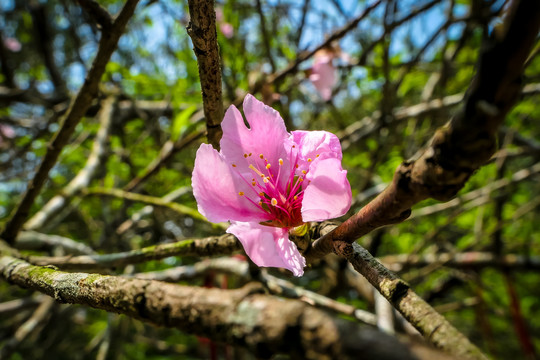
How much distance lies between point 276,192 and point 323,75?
1.77m

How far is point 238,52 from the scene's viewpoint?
291cm

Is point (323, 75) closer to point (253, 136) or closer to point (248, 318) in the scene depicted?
point (253, 136)

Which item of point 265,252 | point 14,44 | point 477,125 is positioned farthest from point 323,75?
point 14,44

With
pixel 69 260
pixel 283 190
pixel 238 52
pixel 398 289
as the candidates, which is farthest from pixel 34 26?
pixel 398 289

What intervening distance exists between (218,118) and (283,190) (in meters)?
0.32

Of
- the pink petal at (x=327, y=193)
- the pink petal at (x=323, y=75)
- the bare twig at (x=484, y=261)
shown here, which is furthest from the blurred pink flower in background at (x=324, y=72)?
the pink petal at (x=327, y=193)

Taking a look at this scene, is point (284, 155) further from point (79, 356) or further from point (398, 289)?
point (79, 356)

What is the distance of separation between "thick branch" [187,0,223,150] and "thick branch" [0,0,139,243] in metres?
0.31

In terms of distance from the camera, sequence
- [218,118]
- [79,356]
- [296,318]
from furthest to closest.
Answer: [79,356], [218,118], [296,318]

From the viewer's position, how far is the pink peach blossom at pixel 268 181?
0.80 metres

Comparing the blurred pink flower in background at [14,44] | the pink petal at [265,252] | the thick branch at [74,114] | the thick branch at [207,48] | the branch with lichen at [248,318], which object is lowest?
the branch with lichen at [248,318]

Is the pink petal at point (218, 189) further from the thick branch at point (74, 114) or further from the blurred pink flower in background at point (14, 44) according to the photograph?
A: the blurred pink flower in background at point (14, 44)

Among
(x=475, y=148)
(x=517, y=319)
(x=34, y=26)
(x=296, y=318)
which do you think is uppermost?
(x=34, y=26)

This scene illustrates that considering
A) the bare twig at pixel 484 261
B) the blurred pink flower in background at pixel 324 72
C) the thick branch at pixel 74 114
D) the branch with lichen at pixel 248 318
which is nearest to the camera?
the branch with lichen at pixel 248 318
